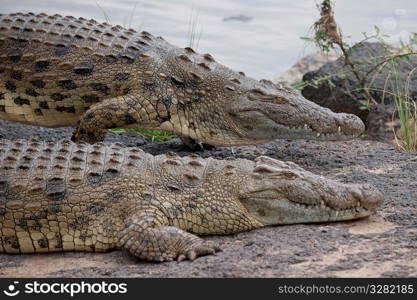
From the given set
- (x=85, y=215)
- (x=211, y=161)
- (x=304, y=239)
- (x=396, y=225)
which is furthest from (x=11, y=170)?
(x=396, y=225)

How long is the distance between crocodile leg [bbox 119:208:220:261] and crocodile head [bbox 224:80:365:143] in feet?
7.13

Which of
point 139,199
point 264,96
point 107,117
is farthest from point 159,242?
point 264,96

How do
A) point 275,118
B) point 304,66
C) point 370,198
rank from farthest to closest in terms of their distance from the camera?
point 304,66
point 275,118
point 370,198

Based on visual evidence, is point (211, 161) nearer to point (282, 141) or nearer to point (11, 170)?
point (11, 170)

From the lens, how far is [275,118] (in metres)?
6.37

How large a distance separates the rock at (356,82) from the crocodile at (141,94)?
2.33m

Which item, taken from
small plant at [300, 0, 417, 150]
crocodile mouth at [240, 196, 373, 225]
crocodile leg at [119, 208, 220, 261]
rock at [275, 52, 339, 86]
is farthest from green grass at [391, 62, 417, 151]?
rock at [275, 52, 339, 86]

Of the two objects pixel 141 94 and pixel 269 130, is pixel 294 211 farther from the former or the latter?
pixel 141 94

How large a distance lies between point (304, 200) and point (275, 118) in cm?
181

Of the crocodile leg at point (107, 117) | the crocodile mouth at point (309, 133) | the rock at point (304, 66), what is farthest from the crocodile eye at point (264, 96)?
the rock at point (304, 66)

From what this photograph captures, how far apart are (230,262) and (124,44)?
307 centimetres

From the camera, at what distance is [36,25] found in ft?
21.8

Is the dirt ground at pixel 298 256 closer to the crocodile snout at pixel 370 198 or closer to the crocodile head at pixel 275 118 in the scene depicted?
the crocodile snout at pixel 370 198

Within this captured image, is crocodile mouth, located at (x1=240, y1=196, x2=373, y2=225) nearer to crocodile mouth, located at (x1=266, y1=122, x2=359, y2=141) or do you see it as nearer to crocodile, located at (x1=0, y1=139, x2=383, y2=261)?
crocodile, located at (x1=0, y1=139, x2=383, y2=261)
